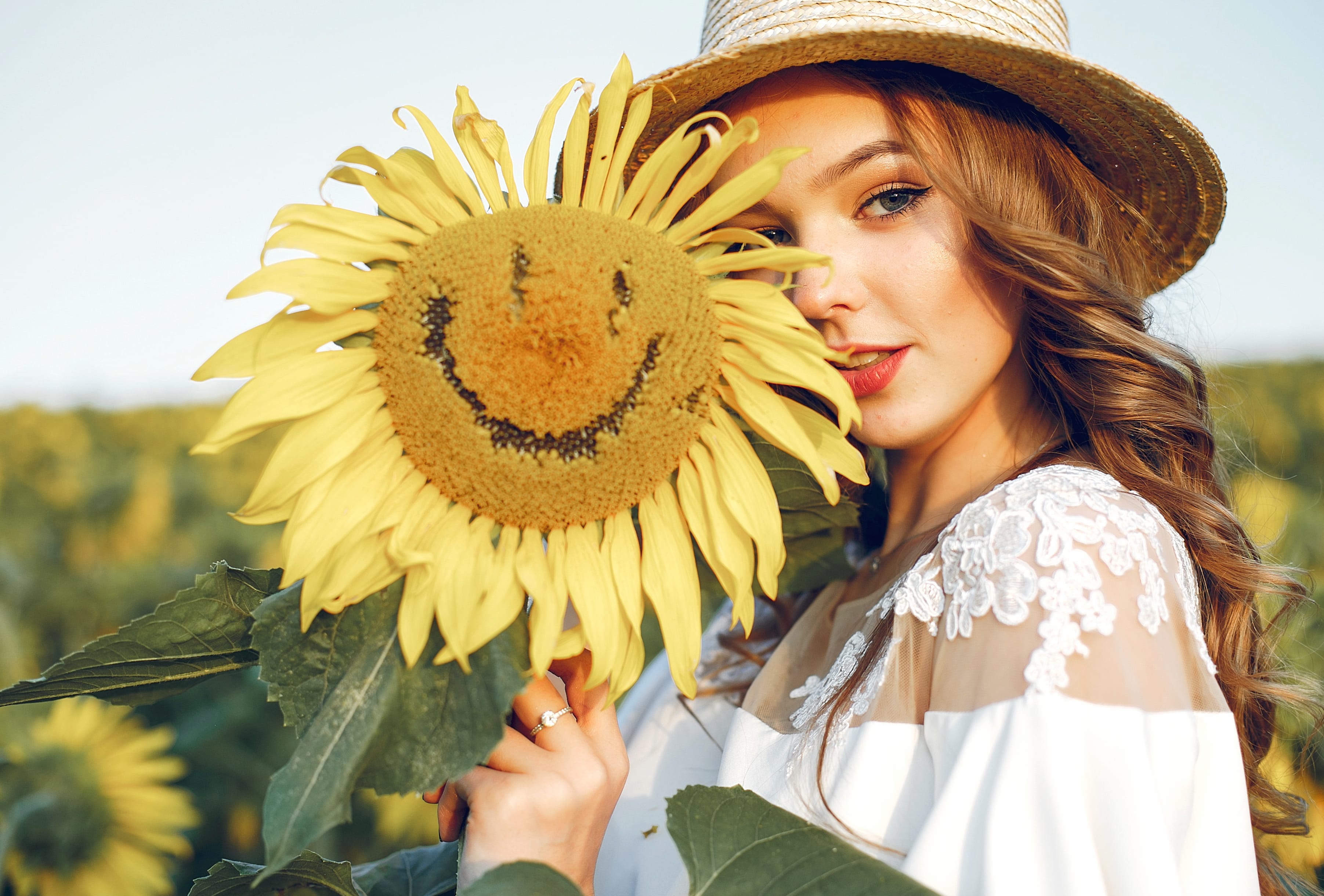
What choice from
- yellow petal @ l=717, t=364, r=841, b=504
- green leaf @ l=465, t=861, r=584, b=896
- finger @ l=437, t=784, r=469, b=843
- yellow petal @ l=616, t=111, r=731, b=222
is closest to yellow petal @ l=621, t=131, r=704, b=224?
yellow petal @ l=616, t=111, r=731, b=222

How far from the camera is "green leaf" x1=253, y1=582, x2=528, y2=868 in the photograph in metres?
1.05

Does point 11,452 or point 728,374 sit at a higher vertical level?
point 728,374

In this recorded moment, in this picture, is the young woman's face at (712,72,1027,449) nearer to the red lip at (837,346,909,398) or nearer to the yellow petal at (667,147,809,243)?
the red lip at (837,346,909,398)

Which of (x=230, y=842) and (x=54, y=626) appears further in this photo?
(x=54, y=626)

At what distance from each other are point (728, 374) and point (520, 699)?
597 millimetres

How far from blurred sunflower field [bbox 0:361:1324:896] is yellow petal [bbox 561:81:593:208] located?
1.31 m

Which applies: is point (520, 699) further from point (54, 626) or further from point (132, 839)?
point (54, 626)

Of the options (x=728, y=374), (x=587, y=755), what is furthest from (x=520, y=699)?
(x=728, y=374)

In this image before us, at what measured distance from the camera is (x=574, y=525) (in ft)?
3.95

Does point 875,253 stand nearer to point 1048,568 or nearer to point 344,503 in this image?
point 1048,568

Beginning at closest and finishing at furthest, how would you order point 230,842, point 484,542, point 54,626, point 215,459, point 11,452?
1. point 484,542
2. point 230,842
3. point 54,626
4. point 11,452
5. point 215,459

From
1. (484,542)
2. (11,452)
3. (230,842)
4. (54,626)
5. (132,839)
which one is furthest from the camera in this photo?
(11,452)

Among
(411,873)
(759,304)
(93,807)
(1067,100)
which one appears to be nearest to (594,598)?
(759,304)

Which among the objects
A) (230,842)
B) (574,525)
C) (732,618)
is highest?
(574,525)
